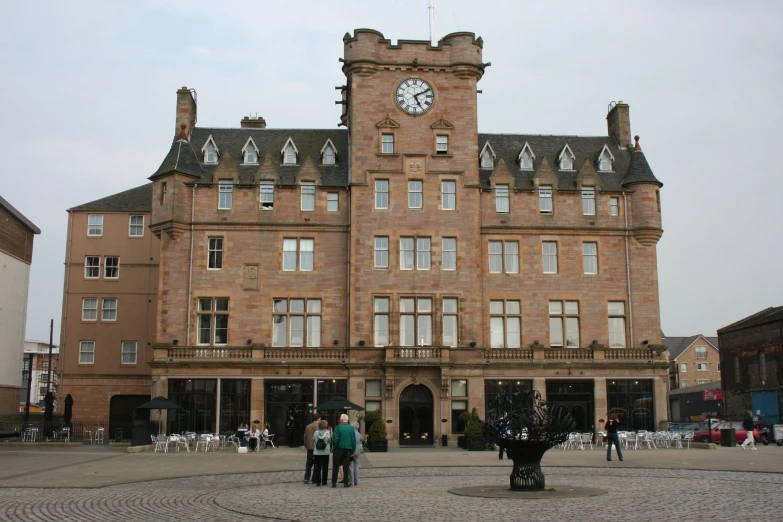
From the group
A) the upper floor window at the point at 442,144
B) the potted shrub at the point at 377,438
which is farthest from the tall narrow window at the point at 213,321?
the upper floor window at the point at 442,144

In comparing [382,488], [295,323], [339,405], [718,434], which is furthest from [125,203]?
[382,488]

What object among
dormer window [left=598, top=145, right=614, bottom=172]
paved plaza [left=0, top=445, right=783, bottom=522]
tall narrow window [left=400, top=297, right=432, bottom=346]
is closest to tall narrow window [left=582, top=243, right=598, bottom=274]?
dormer window [left=598, top=145, right=614, bottom=172]

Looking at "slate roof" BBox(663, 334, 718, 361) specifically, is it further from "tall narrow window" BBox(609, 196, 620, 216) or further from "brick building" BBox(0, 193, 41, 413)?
"brick building" BBox(0, 193, 41, 413)

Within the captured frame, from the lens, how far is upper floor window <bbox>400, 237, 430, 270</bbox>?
160ft

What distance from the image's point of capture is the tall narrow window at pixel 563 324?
49.7 metres

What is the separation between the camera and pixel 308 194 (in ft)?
165

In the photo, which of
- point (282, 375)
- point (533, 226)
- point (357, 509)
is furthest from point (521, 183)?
point (357, 509)

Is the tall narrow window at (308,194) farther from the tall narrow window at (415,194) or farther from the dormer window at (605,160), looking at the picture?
Answer: the dormer window at (605,160)

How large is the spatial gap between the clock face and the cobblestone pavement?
2834 cm

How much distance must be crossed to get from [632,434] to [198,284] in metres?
25.0

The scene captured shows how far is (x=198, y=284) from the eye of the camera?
48.7 m

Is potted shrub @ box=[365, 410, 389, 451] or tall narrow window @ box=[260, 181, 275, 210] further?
tall narrow window @ box=[260, 181, 275, 210]

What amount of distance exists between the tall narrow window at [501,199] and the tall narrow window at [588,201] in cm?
467

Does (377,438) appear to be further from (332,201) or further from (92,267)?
(92,267)
